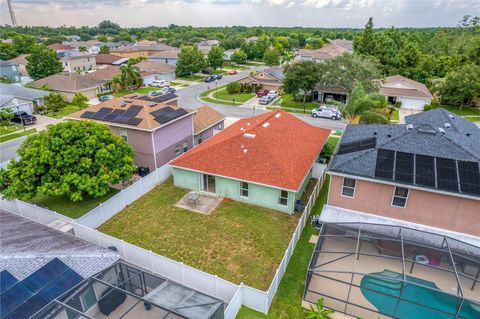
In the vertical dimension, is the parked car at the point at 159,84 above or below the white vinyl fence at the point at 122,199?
above

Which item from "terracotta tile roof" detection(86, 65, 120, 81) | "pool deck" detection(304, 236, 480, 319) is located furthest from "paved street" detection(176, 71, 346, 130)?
"pool deck" detection(304, 236, 480, 319)

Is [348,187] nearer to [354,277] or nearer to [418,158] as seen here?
[418,158]

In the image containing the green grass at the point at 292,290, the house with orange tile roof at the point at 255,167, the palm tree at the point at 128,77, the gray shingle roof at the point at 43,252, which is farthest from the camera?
the palm tree at the point at 128,77

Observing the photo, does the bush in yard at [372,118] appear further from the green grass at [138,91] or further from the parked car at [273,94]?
the green grass at [138,91]

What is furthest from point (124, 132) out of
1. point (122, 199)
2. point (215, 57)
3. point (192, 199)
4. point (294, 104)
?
point (215, 57)

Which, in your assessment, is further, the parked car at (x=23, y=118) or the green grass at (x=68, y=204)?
the parked car at (x=23, y=118)

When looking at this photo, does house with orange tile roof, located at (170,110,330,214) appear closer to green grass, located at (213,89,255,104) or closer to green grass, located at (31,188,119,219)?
green grass, located at (31,188,119,219)

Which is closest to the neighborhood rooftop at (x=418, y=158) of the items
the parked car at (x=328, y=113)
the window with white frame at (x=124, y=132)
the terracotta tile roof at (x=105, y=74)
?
the window with white frame at (x=124, y=132)
